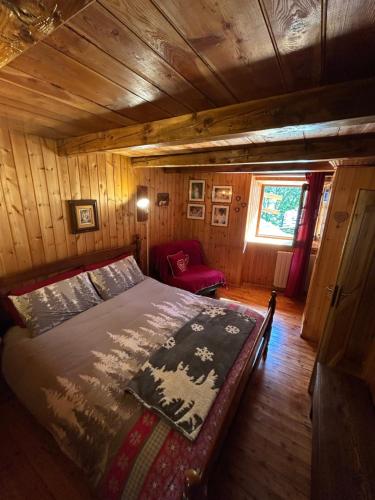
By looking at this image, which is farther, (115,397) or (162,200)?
(162,200)

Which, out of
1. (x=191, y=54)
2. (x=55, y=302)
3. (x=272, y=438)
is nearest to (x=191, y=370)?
(x=272, y=438)

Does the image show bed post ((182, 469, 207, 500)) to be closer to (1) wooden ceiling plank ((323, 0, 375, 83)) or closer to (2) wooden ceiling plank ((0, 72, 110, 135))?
(1) wooden ceiling plank ((323, 0, 375, 83))

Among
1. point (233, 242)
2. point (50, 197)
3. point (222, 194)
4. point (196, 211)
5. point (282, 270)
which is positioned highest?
point (222, 194)

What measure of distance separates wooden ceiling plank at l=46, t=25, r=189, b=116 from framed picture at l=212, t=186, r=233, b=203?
9.34 ft

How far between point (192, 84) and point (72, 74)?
58 cm

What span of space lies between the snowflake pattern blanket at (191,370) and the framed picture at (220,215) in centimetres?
245

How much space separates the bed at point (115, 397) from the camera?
3.24 feet

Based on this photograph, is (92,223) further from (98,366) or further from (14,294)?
(98,366)

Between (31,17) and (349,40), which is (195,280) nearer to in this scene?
(349,40)

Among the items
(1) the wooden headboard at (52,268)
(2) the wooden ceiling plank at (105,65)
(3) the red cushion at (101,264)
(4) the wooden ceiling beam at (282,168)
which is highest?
(2) the wooden ceiling plank at (105,65)

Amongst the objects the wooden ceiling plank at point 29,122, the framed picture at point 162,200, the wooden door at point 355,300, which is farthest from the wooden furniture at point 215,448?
the framed picture at point 162,200

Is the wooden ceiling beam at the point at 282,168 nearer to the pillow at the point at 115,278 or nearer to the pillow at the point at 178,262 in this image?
the pillow at the point at 178,262

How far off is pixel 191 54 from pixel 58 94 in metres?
0.85

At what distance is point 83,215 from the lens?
98.2 inches
